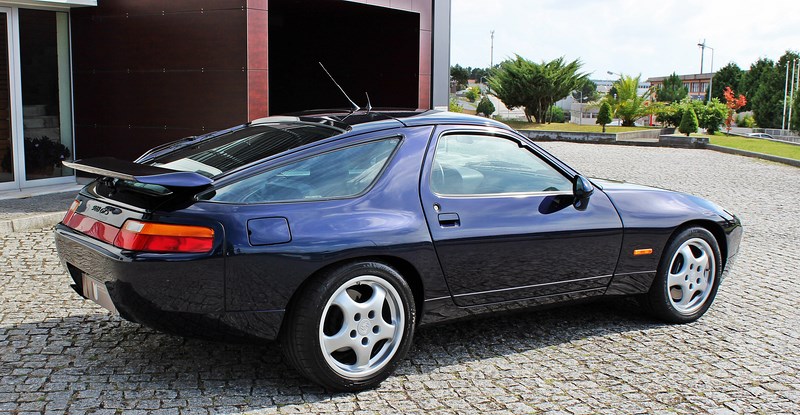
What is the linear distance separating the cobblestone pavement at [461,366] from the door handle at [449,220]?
82cm

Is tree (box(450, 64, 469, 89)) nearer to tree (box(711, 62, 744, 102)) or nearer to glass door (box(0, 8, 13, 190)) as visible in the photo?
tree (box(711, 62, 744, 102))

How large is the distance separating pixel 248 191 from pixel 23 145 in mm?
8819

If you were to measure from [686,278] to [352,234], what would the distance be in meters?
2.62

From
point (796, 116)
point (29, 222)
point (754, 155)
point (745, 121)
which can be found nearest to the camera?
point (29, 222)

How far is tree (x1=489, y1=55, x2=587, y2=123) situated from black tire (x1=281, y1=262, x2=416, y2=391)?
3618 cm

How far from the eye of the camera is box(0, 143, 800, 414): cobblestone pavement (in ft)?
12.9

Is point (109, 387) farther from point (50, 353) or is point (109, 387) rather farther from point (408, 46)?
point (408, 46)

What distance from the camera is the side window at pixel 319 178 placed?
12.8ft

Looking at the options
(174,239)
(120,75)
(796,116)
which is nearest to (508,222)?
(174,239)

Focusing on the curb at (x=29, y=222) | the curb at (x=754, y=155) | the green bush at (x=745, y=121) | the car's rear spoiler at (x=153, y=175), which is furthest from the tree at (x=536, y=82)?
the green bush at (x=745, y=121)

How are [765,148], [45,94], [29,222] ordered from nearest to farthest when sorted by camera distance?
[29,222]
[45,94]
[765,148]

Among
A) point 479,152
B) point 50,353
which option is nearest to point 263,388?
point 50,353

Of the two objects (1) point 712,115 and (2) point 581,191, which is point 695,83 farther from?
(2) point 581,191

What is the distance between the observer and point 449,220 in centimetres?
433
